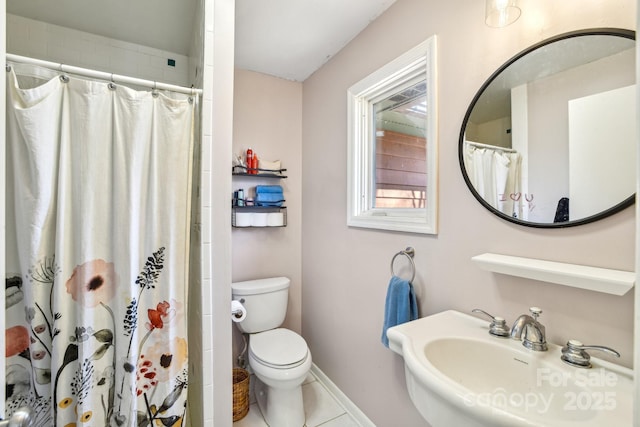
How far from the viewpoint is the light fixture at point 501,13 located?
0.96 metres

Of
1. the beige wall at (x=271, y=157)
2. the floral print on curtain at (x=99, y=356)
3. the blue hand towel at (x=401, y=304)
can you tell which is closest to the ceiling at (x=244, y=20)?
the beige wall at (x=271, y=157)

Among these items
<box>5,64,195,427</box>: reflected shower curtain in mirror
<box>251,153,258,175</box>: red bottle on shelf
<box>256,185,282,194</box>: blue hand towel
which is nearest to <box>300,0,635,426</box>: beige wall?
<box>256,185,282,194</box>: blue hand towel

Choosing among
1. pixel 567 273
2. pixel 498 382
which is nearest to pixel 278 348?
pixel 498 382

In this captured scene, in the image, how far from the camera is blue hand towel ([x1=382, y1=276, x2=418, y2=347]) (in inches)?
52.1

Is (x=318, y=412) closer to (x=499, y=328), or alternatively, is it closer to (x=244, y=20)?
(x=499, y=328)

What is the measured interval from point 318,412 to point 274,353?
1.79 feet

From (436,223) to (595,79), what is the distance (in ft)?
2.31

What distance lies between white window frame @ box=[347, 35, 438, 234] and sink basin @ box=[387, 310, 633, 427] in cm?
50

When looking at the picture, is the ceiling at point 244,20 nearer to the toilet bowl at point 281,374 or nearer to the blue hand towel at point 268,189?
the blue hand towel at point 268,189

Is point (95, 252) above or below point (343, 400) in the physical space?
above

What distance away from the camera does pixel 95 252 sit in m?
1.04

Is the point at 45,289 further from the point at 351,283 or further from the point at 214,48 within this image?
the point at 351,283

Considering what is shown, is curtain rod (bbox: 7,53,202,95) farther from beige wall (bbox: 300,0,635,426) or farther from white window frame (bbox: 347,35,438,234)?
beige wall (bbox: 300,0,635,426)

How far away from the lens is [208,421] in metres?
1.16
